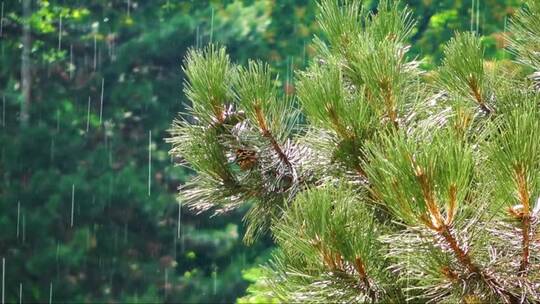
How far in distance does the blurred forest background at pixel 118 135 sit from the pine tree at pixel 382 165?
12.5 feet

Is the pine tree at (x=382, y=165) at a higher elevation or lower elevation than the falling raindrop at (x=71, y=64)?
lower

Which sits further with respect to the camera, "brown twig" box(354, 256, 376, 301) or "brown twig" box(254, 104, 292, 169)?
"brown twig" box(254, 104, 292, 169)

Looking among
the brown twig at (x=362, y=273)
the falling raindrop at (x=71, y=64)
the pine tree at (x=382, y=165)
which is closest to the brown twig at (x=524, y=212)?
the pine tree at (x=382, y=165)

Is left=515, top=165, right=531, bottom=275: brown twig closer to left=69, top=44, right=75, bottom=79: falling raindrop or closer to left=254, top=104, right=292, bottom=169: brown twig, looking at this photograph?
left=254, top=104, right=292, bottom=169: brown twig

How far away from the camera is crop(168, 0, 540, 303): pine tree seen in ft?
3.12

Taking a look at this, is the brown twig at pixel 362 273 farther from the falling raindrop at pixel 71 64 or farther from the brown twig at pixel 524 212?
the falling raindrop at pixel 71 64

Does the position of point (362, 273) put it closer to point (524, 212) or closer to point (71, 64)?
point (524, 212)

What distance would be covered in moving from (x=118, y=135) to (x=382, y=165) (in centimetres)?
476

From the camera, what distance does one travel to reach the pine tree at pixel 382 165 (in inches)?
37.5

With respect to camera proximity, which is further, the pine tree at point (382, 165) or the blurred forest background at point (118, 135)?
the blurred forest background at point (118, 135)

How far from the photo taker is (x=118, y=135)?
561 centimetres

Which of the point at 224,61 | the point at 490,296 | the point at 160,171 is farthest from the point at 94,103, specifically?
the point at 490,296

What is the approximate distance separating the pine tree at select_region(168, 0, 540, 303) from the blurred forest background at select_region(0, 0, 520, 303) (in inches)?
150

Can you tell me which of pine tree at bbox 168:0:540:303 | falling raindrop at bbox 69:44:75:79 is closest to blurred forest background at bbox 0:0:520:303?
falling raindrop at bbox 69:44:75:79
